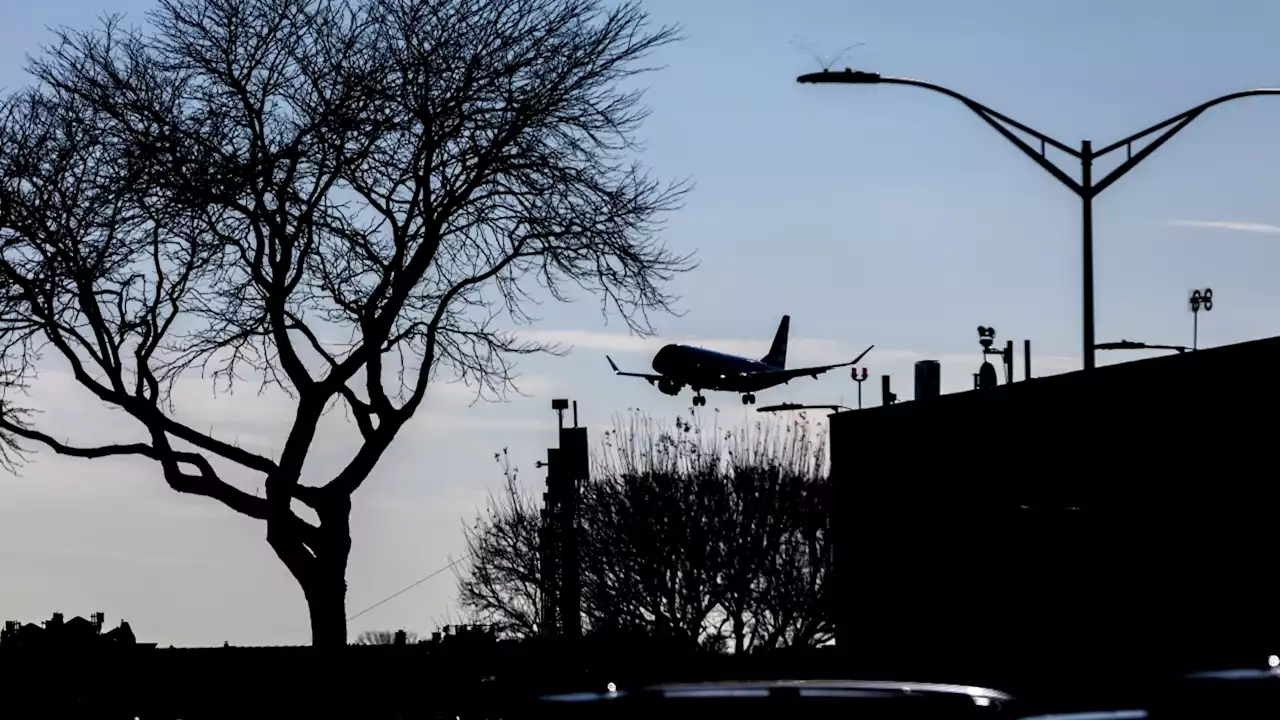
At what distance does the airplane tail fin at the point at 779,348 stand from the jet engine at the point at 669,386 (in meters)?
25.0

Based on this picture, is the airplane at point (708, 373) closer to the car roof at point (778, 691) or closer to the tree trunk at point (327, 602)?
the tree trunk at point (327, 602)

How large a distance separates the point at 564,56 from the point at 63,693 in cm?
1216

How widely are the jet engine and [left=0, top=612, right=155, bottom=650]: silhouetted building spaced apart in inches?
1161

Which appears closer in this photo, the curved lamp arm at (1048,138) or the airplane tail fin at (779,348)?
the curved lamp arm at (1048,138)

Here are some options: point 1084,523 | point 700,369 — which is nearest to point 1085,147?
point 1084,523

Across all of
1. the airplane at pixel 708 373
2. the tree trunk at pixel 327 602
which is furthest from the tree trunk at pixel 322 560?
Answer: the airplane at pixel 708 373

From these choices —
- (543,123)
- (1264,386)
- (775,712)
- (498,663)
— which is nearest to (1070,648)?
(1264,386)

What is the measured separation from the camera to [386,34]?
111 feet

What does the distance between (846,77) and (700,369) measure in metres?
61.9

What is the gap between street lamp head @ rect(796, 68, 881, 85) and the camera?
29125mm

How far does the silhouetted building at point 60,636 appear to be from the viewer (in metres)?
47.8

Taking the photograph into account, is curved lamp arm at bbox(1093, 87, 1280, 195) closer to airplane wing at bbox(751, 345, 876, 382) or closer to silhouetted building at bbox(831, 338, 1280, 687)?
silhouetted building at bbox(831, 338, 1280, 687)

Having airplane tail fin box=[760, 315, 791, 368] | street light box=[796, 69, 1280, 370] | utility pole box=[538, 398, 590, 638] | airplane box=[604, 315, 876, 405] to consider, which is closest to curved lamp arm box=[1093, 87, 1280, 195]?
street light box=[796, 69, 1280, 370]

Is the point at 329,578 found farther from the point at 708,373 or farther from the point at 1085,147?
the point at 708,373
